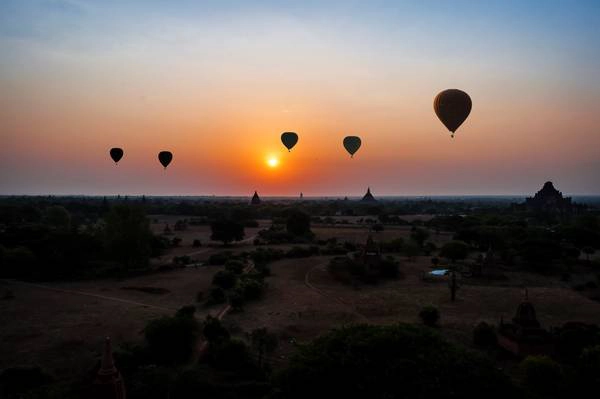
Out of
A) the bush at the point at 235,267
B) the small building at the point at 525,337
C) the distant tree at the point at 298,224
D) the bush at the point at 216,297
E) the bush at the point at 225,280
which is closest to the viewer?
the small building at the point at 525,337

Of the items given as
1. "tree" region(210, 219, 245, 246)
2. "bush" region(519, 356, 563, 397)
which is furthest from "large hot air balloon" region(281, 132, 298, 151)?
"bush" region(519, 356, 563, 397)

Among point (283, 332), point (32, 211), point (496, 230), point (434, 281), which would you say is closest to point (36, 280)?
point (283, 332)

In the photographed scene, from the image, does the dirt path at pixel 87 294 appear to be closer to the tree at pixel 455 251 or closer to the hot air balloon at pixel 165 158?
the hot air balloon at pixel 165 158

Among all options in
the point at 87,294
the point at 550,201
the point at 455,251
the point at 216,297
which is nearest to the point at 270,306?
the point at 216,297

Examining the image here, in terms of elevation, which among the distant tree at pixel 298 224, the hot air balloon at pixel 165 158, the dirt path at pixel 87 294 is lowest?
the dirt path at pixel 87 294

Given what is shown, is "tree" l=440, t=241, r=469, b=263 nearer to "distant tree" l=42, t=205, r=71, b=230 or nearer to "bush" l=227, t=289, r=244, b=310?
"bush" l=227, t=289, r=244, b=310

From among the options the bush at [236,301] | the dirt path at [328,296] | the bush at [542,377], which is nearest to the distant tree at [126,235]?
the dirt path at [328,296]

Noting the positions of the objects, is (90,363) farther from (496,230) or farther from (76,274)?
(496,230)
